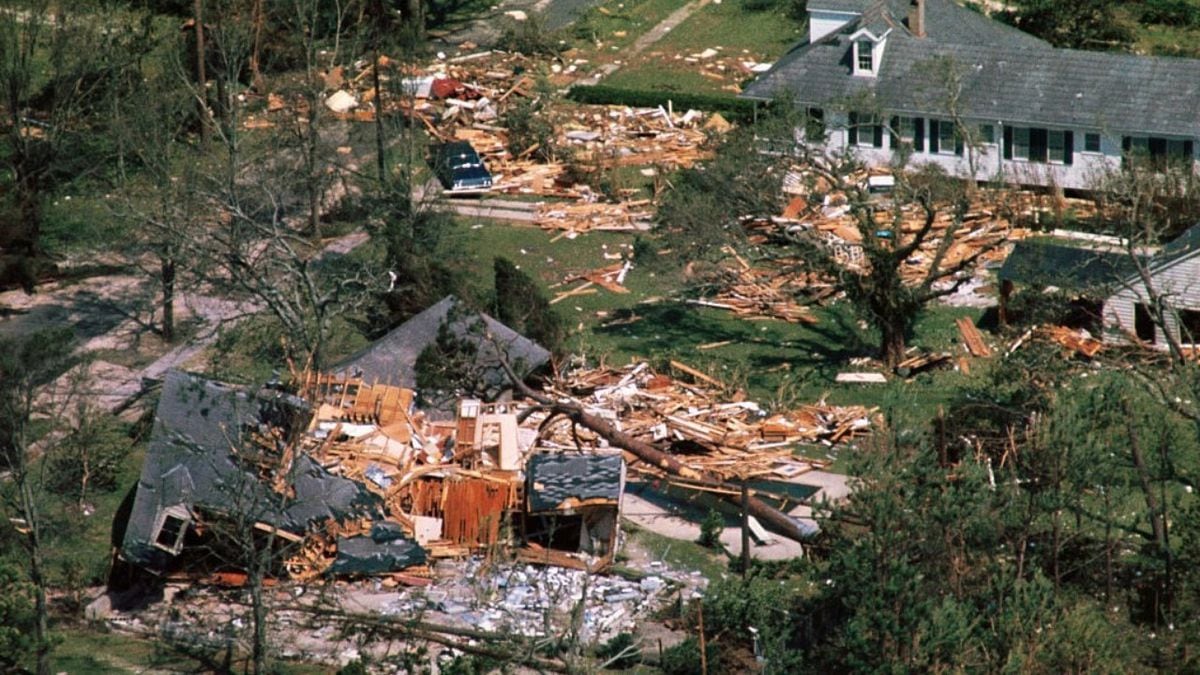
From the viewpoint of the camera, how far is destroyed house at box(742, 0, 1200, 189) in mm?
49625

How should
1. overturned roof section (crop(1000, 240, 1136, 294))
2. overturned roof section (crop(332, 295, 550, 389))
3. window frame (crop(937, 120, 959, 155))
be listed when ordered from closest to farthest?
overturned roof section (crop(332, 295, 550, 389)), overturned roof section (crop(1000, 240, 1136, 294)), window frame (crop(937, 120, 959, 155))

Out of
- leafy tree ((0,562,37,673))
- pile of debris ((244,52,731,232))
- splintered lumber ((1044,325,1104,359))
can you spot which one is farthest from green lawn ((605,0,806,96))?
leafy tree ((0,562,37,673))

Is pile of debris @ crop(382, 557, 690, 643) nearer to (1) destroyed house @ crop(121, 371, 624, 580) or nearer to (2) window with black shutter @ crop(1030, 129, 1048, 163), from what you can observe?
(1) destroyed house @ crop(121, 371, 624, 580)

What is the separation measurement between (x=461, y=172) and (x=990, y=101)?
13733 mm

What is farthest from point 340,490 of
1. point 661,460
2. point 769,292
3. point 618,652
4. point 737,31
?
point 737,31

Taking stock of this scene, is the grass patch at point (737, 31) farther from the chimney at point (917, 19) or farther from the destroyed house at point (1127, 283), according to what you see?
the destroyed house at point (1127, 283)

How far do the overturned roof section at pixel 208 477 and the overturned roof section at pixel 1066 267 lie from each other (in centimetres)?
1569

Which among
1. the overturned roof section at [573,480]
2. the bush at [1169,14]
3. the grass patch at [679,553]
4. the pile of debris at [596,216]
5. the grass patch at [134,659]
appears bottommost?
the grass patch at [679,553]

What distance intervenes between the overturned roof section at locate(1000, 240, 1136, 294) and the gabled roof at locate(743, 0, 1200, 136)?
6.38 meters

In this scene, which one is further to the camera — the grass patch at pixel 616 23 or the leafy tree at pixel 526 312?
the grass patch at pixel 616 23

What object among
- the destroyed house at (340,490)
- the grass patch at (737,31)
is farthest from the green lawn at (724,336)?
the grass patch at (737,31)

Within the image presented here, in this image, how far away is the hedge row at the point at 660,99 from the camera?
57.8 meters

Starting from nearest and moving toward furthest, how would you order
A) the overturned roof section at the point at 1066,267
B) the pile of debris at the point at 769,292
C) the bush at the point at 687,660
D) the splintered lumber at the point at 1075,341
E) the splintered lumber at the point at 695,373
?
the bush at the point at 687,660, the splintered lumber at the point at 695,373, the splintered lumber at the point at 1075,341, the overturned roof section at the point at 1066,267, the pile of debris at the point at 769,292

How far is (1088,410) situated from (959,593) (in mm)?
4546
